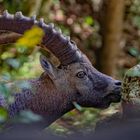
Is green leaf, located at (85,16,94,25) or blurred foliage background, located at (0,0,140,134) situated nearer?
blurred foliage background, located at (0,0,140,134)

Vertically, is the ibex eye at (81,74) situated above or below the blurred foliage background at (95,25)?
below

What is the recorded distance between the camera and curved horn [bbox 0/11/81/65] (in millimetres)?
5719

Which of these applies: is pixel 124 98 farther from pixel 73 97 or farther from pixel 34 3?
→ pixel 34 3

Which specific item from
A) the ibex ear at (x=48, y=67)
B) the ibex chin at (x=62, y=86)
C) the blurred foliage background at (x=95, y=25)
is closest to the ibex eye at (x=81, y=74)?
the ibex chin at (x=62, y=86)

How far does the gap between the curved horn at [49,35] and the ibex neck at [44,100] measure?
0.33 metres

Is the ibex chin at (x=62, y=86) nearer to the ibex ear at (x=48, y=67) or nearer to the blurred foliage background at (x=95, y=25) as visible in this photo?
the ibex ear at (x=48, y=67)

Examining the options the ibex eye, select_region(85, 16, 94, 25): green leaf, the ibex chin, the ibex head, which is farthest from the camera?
select_region(85, 16, 94, 25): green leaf

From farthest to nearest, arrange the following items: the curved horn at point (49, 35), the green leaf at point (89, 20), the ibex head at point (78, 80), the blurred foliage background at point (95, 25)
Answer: the green leaf at point (89, 20) < the blurred foliage background at point (95, 25) < the ibex head at point (78, 80) < the curved horn at point (49, 35)

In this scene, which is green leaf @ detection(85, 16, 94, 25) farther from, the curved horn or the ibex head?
the curved horn

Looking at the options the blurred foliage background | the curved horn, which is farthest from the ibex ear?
the blurred foliage background

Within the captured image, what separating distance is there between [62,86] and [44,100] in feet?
0.88

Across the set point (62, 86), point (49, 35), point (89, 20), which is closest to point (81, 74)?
point (62, 86)

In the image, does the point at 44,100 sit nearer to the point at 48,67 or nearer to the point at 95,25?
the point at 48,67

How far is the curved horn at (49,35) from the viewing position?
572 cm
